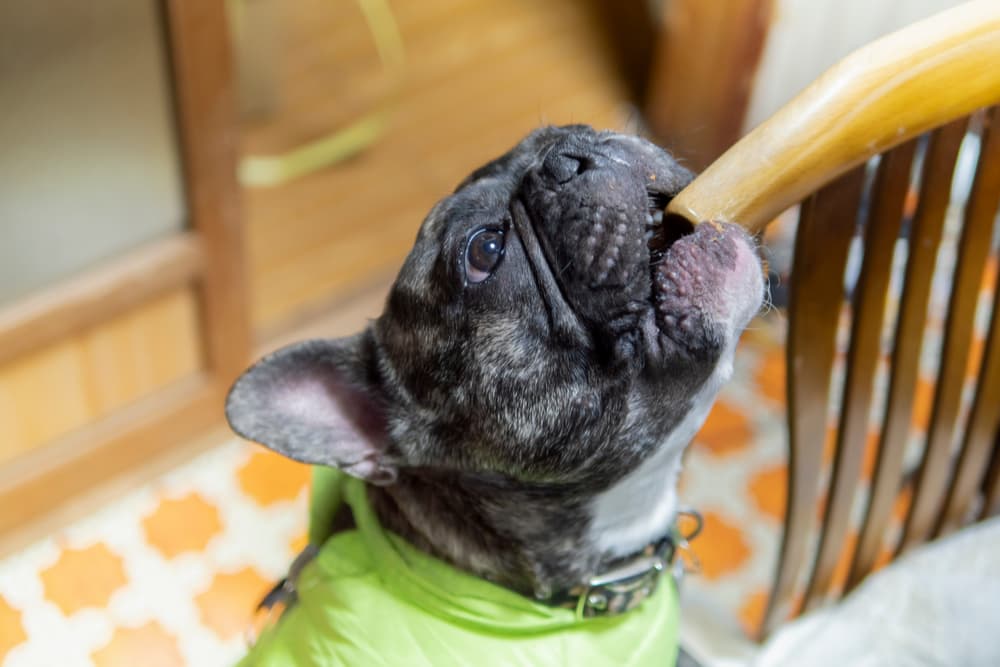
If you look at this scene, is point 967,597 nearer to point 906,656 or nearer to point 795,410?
point 906,656

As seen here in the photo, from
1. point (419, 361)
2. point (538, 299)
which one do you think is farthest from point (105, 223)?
point (538, 299)

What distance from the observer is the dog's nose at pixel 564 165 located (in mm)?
1119

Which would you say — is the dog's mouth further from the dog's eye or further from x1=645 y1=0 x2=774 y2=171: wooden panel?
x1=645 y1=0 x2=774 y2=171: wooden panel

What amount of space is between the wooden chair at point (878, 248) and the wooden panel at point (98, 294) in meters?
1.35

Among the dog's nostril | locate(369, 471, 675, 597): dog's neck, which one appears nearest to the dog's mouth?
the dog's nostril

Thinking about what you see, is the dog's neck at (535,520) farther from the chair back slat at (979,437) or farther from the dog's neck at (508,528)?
the chair back slat at (979,437)

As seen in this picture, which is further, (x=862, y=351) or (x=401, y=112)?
(x=401, y=112)

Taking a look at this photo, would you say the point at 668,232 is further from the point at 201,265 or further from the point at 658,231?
the point at 201,265

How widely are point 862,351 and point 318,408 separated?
2.12 ft

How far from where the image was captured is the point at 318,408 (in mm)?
1249

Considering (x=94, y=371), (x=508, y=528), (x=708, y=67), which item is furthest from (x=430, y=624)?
(x=708, y=67)

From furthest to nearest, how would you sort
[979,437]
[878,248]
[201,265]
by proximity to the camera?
[201,265], [979,437], [878,248]

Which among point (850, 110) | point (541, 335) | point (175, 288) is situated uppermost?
point (850, 110)

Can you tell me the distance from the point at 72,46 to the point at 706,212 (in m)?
1.36
